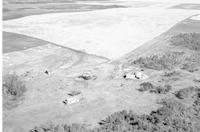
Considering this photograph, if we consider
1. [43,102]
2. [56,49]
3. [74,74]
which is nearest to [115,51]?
[56,49]

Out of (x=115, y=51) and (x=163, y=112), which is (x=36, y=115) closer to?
(x=163, y=112)

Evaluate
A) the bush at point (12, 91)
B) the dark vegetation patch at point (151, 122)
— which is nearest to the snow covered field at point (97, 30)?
the bush at point (12, 91)

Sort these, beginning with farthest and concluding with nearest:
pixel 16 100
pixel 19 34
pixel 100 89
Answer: pixel 19 34 < pixel 100 89 < pixel 16 100

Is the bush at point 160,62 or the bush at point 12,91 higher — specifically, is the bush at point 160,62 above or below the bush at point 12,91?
above

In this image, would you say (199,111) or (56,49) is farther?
(56,49)

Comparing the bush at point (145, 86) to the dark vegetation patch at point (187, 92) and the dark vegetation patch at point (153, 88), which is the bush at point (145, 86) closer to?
the dark vegetation patch at point (153, 88)

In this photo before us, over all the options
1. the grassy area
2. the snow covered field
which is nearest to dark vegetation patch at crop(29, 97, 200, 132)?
the grassy area
